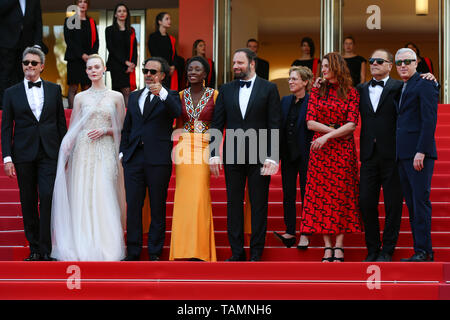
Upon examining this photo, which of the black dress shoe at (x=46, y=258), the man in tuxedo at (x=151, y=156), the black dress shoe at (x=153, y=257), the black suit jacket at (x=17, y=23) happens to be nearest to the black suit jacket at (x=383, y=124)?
the man in tuxedo at (x=151, y=156)

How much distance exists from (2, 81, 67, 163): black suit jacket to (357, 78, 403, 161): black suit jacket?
9.49ft

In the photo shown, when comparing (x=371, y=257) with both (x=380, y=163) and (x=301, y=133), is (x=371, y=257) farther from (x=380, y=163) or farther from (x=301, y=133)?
(x=301, y=133)

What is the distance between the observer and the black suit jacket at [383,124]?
7.29 m

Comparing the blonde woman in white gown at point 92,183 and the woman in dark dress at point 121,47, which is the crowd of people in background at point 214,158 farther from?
the woman in dark dress at point 121,47

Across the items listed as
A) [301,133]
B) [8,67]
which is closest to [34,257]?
[301,133]

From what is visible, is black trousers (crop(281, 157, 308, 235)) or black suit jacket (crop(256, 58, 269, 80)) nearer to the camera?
black trousers (crop(281, 157, 308, 235))

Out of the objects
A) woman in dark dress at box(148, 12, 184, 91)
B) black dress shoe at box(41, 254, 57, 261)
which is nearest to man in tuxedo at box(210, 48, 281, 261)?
black dress shoe at box(41, 254, 57, 261)

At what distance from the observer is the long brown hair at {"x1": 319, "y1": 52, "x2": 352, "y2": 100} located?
289 inches

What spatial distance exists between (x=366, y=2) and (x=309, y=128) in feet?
29.5

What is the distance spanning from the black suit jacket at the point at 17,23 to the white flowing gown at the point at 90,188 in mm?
3430

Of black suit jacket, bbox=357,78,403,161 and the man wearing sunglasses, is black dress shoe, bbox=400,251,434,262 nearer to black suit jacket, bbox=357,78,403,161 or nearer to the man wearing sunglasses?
the man wearing sunglasses

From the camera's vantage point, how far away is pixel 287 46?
18438 mm

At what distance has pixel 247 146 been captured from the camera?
7.27 m
